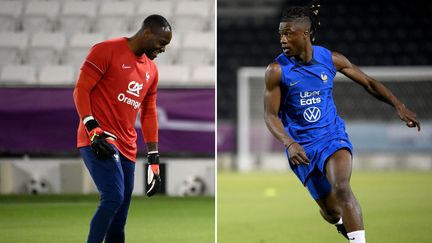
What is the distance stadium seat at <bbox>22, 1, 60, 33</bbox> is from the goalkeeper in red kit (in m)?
11.9

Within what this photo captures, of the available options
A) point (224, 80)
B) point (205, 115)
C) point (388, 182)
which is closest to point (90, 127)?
point (205, 115)

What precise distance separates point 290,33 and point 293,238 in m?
3.15

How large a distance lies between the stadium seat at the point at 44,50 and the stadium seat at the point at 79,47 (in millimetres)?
184

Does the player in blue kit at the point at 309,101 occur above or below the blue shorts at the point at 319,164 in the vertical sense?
above

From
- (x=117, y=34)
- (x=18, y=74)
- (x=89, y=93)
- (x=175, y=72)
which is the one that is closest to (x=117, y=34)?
(x=117, y=34)

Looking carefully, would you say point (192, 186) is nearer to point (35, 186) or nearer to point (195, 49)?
point (35, 186)

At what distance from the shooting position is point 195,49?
17906 mm

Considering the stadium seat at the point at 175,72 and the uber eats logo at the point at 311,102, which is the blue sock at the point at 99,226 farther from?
the stadium seat at the point at 175,72

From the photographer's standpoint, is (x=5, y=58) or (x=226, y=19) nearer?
(x=5, y=58)

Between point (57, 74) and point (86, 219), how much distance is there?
6.48 metres

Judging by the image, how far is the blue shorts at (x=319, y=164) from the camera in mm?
6719

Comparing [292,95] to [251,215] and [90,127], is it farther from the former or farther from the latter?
[251,215]

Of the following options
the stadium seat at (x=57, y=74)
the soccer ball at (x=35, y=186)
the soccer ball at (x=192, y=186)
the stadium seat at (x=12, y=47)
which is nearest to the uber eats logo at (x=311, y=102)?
the soccer ball at (x=192, y=186)

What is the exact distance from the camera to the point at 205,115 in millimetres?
15000
